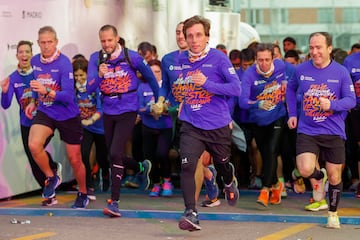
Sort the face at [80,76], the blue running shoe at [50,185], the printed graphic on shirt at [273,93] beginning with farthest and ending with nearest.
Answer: the face at [80,76], the printed graphic on shirt at [273,93], the blue running shoe at [50,185]

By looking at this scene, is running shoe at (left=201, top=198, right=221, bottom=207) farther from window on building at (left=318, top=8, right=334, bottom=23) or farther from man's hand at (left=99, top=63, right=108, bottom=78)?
window on building at (left=318, top=8, right=334, bottom=23)

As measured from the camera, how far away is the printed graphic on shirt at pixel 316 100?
9477 mm

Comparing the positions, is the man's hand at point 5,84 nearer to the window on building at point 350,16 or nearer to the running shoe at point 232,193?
the running shoe at point 232,193

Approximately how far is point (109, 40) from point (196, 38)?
63.8 inches

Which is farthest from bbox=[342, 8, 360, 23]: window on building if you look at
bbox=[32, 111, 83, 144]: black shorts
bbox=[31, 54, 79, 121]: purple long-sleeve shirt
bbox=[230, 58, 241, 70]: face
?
bbox=[31, 54, 79, 121]: purple long-sleeve shirt

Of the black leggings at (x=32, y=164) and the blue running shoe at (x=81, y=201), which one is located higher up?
the black leggings at (x=32, y=164)

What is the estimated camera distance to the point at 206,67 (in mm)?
9133

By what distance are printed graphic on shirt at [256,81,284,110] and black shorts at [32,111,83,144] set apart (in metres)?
2.22

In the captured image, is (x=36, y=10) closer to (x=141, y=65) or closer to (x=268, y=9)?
(x=141, y=65)

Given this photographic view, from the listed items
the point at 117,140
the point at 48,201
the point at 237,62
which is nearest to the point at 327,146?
the point at 117,140

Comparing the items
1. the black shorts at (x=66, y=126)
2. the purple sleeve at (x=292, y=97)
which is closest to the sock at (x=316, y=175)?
the purple sleeve at (x=292, y=97)

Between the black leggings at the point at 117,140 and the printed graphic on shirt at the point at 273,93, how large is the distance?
171 centimetres

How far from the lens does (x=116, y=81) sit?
34.5ft

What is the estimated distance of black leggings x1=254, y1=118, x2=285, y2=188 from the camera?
36.7 ft
